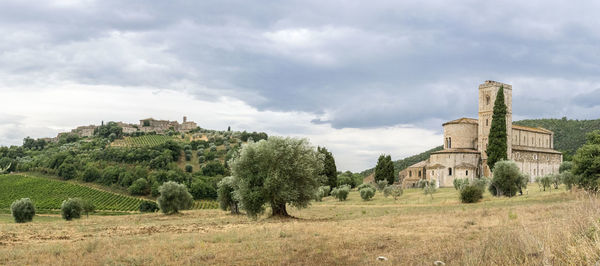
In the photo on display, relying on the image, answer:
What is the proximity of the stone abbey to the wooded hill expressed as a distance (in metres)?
33.0

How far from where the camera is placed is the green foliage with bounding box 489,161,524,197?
160 ft

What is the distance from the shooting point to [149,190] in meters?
124

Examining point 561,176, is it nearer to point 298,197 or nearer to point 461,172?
point 461,172

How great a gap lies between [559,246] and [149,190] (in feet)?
405

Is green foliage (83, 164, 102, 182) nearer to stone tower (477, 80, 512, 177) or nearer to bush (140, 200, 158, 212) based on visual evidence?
bush (140, 200, 158, 212)

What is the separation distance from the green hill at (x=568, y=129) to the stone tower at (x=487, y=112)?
37263mm

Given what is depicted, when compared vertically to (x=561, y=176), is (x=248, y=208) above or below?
below

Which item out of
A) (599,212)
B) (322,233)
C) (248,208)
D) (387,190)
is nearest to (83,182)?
(387,190)

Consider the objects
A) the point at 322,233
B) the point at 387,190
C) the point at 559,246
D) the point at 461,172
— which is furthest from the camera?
the point at 461,172

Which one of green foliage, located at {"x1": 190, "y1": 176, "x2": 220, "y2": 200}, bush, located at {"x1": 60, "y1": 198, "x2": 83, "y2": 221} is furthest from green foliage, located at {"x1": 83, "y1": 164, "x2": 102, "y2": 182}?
bush, located at {"x1": 60, "y1": 198, "x2": 83, "y2": 221}

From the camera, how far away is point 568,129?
143 meters

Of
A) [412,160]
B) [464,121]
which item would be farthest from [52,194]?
[412,160]

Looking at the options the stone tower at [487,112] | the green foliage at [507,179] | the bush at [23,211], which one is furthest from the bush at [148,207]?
the green foliage at [507,179]

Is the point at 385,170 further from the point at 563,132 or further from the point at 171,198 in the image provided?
the point at 563,132
